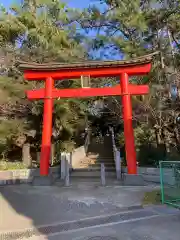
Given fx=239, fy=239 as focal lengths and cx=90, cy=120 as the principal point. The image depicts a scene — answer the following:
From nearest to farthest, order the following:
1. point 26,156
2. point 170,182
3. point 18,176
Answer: point 170,182 → point 18,176 → point 26,156

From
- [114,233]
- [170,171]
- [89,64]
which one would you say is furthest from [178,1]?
[114,233]

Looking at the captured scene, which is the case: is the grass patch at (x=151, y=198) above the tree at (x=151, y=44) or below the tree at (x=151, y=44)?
below

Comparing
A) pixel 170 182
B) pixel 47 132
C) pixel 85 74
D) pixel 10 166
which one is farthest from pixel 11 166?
pixel 170 182

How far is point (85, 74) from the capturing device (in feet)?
37.2

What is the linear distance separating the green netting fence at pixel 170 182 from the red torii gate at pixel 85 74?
3.76 metres

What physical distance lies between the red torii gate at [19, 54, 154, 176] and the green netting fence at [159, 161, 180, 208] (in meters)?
3.76

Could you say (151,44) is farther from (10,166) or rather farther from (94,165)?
(10,166)

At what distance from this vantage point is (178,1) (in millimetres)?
13992

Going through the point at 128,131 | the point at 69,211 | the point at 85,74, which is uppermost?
the point at 85,74

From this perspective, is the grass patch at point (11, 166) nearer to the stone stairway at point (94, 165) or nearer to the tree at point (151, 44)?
the stone stairway at point (94, 165)

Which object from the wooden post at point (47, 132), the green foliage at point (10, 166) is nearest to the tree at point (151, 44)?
the wooden post at point (47, 132)

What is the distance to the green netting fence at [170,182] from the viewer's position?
273 inches

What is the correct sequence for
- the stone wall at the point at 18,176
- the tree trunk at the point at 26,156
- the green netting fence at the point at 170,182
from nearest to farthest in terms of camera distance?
the green netting fence at the point at 170,182
the stone wall at the point at 18,176
the tree trunk at the point at 26,156

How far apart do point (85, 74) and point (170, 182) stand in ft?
20.9
